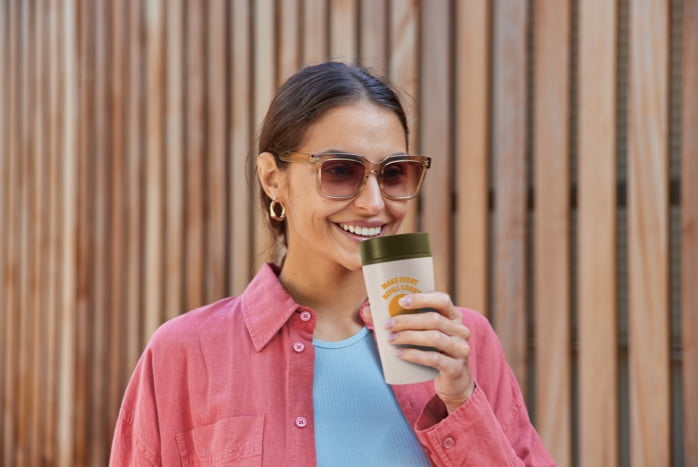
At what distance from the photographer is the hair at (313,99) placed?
1.51 m

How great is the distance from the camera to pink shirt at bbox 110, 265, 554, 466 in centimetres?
140

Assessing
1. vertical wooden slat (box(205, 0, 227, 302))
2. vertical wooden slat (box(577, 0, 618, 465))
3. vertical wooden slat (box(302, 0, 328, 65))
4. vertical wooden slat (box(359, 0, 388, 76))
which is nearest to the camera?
vertical wooden slat (box(577, 0, 618, 465))

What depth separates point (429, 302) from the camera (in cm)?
119

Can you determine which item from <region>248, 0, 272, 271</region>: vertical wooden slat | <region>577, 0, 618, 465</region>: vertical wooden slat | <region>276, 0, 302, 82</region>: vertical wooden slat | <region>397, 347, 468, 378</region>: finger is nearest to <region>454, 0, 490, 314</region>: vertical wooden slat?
<region>577, 0, 618, 465</region>: vertical wooden slat

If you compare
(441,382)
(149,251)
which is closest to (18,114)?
(149,251)

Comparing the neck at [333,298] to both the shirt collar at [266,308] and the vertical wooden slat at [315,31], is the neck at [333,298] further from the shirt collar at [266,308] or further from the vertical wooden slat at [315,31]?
the vertical wooden slat at [315,31]

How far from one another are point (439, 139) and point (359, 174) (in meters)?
1.69

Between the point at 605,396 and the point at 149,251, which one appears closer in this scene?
the point at 605,396

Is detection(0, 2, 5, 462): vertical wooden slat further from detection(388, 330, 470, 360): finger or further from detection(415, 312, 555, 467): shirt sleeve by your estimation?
detection(388, 330, 470, 360): finger

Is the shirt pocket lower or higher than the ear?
lower

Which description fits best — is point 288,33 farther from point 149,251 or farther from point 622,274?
point 622,274

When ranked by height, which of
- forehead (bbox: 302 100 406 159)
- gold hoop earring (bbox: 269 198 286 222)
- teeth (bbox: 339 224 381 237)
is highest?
forehead (bbox: 302 100 406 159)

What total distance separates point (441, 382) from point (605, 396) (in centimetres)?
156

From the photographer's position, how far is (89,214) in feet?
14.2
